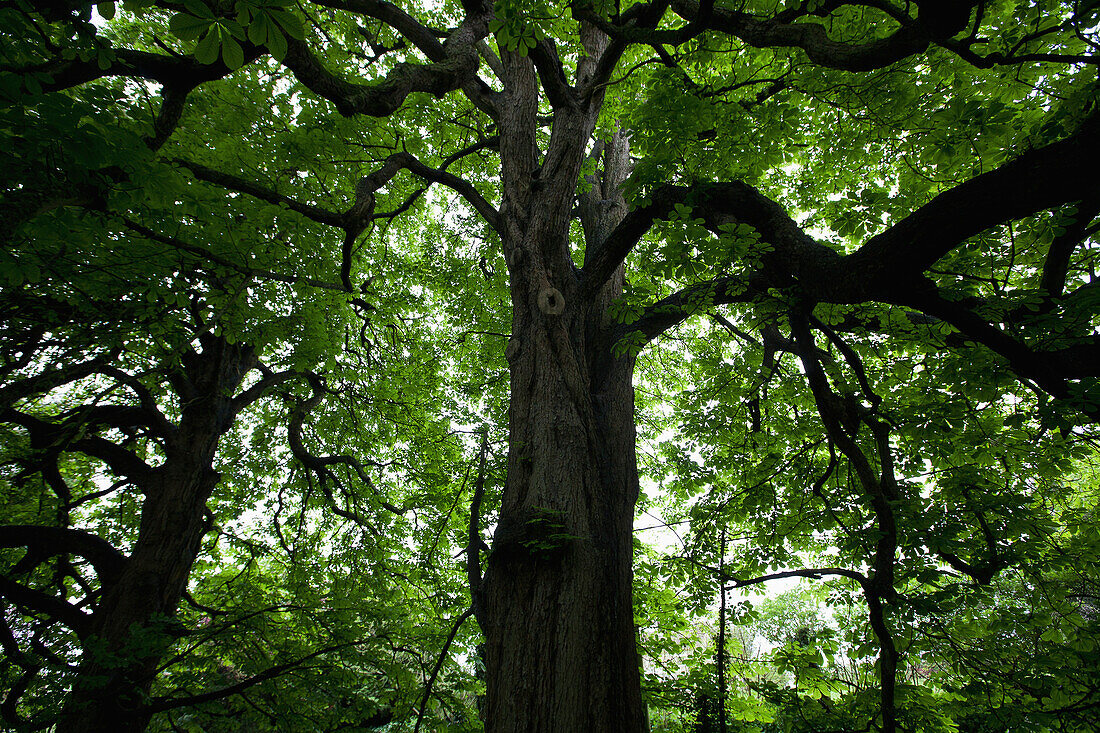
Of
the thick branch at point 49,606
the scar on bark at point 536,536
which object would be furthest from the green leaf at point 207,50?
the thick branch at point 49,606

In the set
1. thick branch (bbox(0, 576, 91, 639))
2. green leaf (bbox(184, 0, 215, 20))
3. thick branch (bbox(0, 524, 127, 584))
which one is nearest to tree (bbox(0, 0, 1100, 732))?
green leaf (bbox(184, 0, 215, 20))

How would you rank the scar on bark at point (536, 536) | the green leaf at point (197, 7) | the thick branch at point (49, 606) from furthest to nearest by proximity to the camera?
the thick branch at point (49, 606), the scar on bark at point (536, 536), the green leaf at point (197, 7)

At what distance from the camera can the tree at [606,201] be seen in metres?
2.08

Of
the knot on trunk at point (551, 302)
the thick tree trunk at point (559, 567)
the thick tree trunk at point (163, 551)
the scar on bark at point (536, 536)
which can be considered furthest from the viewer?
the thick tree trunk at point (163, 551)

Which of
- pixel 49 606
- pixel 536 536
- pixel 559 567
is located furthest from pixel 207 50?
pixel 49 606

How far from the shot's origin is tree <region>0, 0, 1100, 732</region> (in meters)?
2.08

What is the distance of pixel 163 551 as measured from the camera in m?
5.02

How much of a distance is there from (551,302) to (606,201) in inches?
98.6

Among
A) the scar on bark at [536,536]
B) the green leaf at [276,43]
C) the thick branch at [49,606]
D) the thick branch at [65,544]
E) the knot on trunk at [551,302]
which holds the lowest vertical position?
A: the thick branch at [49,606]

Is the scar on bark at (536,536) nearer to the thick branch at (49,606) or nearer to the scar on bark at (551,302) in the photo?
the scar on bark at (551,302)

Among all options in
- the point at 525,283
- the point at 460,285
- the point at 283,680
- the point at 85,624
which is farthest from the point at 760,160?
the point at 85,624

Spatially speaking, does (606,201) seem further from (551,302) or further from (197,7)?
(197,7)

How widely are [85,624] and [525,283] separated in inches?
229

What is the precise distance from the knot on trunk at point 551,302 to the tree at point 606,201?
0.01 m
